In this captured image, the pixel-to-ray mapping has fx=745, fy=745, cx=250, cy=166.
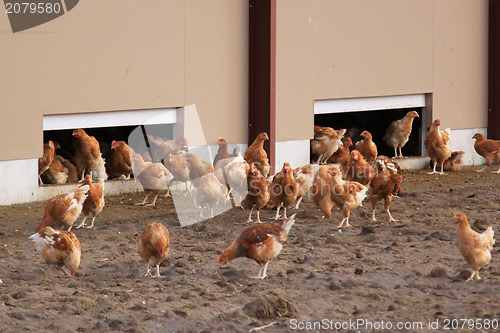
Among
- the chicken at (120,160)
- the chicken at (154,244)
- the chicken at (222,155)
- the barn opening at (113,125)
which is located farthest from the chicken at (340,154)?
the chicken at (154,244)

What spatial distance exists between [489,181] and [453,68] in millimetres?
2336

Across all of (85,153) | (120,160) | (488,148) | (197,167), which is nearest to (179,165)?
(197,167)

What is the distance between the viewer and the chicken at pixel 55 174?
30.8 feet

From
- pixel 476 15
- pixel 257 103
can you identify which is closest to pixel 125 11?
pixel 257 103

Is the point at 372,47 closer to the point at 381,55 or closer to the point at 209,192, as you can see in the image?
the point at 381,55

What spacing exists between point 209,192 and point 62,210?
1.71 m

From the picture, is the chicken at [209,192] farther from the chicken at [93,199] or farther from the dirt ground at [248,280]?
the chicken at [93,199]

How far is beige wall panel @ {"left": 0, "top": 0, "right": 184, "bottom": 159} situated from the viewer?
8.62 metres

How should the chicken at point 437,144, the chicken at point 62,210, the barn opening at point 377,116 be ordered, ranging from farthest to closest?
the barn opening at point 377,116 < the chicken at point 437,144 < the chicken at point 62,210

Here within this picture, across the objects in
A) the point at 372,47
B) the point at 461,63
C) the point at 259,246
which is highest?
the point at 372,47

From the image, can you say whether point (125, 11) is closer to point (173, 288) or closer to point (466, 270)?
point (173, 288)

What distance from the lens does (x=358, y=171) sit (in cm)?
897

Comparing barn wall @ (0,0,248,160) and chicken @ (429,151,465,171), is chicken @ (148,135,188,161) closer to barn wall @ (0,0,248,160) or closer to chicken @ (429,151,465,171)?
barn wall @ (0,0,248,160)

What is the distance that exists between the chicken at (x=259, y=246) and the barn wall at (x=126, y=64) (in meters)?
3.66
